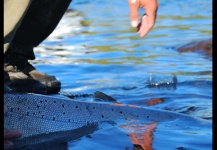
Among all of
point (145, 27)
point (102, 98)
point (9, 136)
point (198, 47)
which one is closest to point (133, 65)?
point (198, 47)

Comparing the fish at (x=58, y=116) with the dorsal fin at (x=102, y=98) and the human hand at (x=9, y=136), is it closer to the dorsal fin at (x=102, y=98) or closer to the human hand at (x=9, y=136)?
the human hand at (x=9, y=136)

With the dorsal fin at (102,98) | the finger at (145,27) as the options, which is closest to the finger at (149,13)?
the finger at (145,27)

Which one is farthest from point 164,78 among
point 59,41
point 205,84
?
point 59,41

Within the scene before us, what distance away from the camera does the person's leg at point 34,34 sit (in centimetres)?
537

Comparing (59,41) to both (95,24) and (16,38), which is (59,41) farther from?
(16,38)

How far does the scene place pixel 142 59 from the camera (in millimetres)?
8172

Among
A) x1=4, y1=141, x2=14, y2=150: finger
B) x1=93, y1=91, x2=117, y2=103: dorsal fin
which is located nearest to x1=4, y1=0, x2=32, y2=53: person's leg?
x1=4, y1=141, x2=14, y2=150: finger

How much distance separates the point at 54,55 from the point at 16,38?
326 centimetres

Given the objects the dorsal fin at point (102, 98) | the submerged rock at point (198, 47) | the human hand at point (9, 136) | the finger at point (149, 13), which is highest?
the finger at point (149, 13)

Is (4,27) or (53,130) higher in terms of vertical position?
(4,27)

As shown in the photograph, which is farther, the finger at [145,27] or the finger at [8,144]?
the finger at [145,27]

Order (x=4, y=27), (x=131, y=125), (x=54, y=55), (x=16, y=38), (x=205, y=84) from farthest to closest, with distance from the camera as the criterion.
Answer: (x=54, y=55) → (x=205, y=84) → (x=16, y=38) → (x=131, y=125) → (x=4, y=27)

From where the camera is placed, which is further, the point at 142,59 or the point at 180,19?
the point at 180,19

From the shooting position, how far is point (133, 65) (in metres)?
7.75
